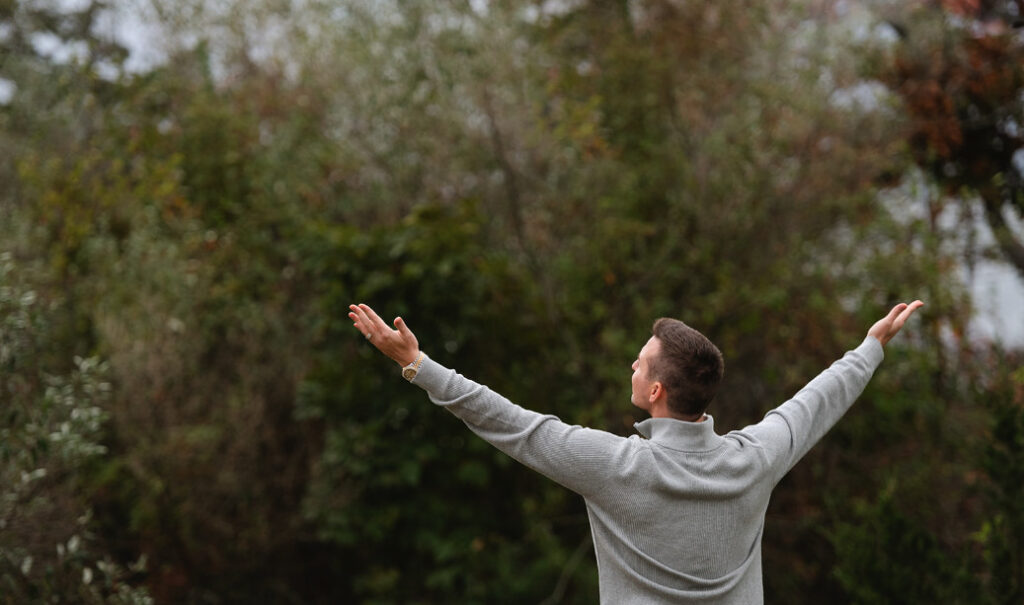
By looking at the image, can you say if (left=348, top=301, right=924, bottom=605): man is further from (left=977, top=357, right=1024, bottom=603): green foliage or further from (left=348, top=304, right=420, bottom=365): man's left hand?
(left=977, top=357, right=1024, bottom=603): green foliage

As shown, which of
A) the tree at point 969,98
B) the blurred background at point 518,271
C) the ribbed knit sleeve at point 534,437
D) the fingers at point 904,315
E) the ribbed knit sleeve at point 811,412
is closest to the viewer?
the ribbed knit sleeve at point 534,437

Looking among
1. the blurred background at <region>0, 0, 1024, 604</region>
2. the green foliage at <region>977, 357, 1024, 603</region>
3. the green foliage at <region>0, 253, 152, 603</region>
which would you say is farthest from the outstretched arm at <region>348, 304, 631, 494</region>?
the blurred background at <region>0, 0, 1024, 604</region>

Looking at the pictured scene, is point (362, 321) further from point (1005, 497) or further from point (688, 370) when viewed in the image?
point (1005, 497)

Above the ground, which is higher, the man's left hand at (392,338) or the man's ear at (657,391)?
the man's left hand at (392,338)

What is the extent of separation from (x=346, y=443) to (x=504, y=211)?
2.06 meters

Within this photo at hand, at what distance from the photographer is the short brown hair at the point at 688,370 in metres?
1.80

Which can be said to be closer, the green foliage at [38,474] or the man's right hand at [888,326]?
the man's right hand at [888,326]

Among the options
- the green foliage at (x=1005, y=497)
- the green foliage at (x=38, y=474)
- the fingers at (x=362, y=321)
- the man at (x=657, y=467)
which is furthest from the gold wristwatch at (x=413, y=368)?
the green foliage at (x=1005, y=497)

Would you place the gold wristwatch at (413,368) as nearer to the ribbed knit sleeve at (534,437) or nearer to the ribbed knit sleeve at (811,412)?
the ribbed knit sleeve at (534,437)

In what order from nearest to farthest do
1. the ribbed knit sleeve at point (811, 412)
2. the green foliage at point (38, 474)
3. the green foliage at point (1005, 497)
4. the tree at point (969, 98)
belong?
the ribbed knit sleeve at point (811, 412)
the green foliage at point (1005, 497)
the green foliage at point (38, 474)
the tree at point (969, 98)

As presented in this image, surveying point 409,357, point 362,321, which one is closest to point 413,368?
point 409,357

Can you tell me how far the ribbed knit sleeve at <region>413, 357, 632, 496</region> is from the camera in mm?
1770

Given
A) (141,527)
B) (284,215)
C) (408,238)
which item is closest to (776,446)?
(408,238)

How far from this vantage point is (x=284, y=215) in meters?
6.68
